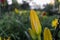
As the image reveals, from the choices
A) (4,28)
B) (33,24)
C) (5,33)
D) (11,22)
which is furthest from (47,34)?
(11,22)

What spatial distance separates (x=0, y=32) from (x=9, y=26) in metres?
0.14

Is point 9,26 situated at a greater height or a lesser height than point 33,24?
lesser

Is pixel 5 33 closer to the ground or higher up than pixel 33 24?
closer to the ground

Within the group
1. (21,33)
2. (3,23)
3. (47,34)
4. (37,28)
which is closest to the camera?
(47,34)

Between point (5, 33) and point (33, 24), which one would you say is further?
point (5, 33)

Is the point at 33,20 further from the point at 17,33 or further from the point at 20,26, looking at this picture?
the point at 20,26

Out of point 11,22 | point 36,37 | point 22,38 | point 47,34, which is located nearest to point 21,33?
point 22,38

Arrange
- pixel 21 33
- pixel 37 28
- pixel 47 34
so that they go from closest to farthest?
pixel 47 34, pixel 37 28, pixel 21 33

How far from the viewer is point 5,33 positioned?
1.42 metres

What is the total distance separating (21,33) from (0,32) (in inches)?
6.1

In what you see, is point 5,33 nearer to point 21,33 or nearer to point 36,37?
point 21,33

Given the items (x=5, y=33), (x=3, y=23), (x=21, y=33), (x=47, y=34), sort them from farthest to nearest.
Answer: (x=3, y=23) < (x=21, y=33) < (x=5, y=33) < (x=47, y=34)

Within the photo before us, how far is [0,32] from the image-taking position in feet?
4.69

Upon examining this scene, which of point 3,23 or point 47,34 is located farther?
point 3,23
